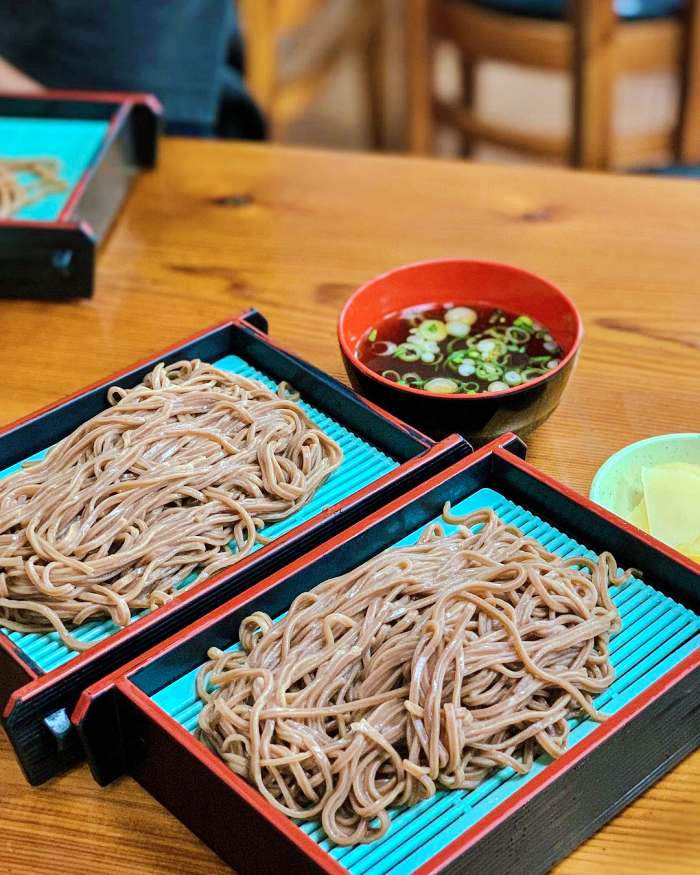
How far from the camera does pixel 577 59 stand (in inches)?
104

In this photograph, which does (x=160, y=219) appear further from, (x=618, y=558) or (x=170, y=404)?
(x=618, y=558)

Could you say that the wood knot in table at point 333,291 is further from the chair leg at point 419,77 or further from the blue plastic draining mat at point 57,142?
the chair leg at point 419,77

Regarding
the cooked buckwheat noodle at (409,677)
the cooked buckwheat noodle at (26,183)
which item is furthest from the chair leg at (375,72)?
the cooked buckwheat noodle at (409,677)

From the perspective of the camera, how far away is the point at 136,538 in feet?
4.15

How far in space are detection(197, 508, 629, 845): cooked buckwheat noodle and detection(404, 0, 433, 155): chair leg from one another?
7.49ft

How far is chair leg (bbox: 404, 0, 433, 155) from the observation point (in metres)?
3.12

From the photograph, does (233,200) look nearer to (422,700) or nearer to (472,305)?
(472,305)

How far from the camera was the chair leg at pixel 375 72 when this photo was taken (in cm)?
431

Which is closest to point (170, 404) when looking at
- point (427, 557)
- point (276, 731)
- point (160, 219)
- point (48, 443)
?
point (48, 443)

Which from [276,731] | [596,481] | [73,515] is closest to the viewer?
[276,731]

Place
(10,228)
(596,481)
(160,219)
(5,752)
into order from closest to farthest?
(5,752) → (596,481) → (10,228) → (160,219)

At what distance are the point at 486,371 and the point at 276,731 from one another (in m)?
0.63

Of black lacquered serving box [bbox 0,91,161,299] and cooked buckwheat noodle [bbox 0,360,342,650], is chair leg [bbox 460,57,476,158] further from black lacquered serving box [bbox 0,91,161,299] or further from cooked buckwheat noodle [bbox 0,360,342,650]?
cooked buckwheat noodle [bbox 0,360,342,650]

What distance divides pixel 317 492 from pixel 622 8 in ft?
7.77
